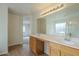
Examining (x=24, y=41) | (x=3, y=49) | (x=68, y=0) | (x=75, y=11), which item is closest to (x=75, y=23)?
(x=75, y=11)

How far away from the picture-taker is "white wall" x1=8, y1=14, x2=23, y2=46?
2.03 metres

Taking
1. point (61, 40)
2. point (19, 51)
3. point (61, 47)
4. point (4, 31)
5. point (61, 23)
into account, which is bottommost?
point (19, 51)

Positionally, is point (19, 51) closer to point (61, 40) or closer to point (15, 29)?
point (15, 29)

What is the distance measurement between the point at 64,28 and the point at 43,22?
47 cm

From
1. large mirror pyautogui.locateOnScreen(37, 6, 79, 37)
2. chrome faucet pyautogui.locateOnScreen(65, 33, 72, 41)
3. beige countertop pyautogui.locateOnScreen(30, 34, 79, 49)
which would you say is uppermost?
large mirror pyautogui.locateOnScreen(37, 6, 79, 37)

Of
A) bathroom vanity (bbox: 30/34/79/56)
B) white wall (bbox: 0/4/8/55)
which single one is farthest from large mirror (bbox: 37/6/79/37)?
white wall (bbox: 0/4/8/55)

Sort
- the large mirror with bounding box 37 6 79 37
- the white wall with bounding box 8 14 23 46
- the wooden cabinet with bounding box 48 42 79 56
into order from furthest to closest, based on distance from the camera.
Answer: the white wall with bounding box 8 14 23 46 → the large mirror with bounding box 37 6 79 37 → the wooden cabinet with bounding box 48 42 79 56

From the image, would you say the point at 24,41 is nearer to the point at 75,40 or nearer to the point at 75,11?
the point at 75,40

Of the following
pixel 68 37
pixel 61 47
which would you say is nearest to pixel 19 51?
pixel 61 47

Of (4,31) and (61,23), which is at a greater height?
(61,23)

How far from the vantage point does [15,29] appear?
209 cm

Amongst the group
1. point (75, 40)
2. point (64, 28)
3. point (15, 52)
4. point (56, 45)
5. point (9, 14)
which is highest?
point (9, 14)

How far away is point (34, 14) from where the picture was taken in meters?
2.10

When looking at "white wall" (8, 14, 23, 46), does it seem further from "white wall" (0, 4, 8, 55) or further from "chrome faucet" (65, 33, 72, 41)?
"chrome faucet" (65, 33, 72, 41)
